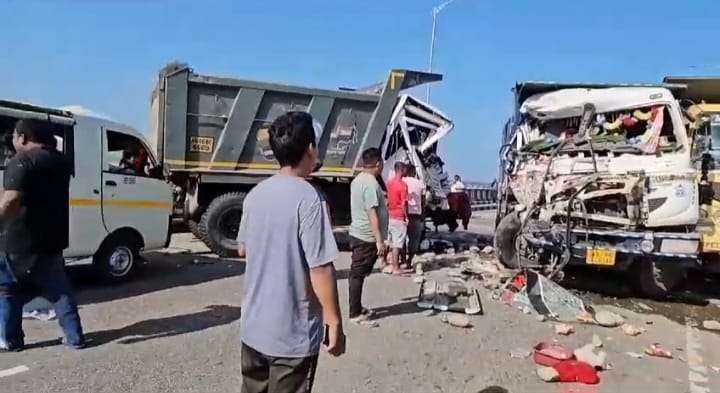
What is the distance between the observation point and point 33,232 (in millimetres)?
4309

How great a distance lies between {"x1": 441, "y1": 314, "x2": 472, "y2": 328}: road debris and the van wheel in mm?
3931

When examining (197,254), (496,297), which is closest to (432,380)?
(496,297)

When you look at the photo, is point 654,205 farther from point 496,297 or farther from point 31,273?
point 31,273

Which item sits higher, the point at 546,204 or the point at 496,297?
the point at 546,204

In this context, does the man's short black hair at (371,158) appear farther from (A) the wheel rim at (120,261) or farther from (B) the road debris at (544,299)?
(A) the wheel rim at (120,261)

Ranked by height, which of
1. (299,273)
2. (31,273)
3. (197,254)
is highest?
(299,273)

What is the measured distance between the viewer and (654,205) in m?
6.45

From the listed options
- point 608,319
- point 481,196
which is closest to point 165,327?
point 608,319

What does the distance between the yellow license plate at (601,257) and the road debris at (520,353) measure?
205cm

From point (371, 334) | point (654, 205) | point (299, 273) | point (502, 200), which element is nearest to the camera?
point (299, 273)

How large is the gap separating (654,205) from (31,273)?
6094 mm

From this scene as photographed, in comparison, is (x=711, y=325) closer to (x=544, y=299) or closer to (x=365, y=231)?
(x=544, y=299)

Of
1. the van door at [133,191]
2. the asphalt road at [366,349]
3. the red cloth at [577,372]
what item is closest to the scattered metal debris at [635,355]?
the asphalt road at [366,349]

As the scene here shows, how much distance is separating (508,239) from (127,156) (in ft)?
16.8
